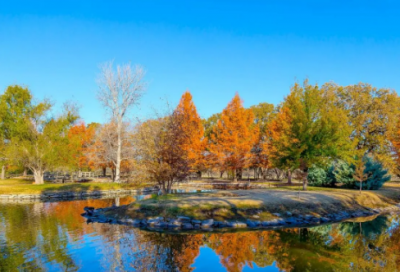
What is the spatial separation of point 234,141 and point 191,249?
28.0 meters

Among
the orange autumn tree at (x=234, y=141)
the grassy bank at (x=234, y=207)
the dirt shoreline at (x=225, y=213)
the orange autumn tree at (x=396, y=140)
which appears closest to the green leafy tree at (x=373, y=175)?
the grassy bank at (x=234, y=207)

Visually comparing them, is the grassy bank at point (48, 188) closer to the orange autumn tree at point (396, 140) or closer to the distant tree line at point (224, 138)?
the distant tree line at point (224, 138)

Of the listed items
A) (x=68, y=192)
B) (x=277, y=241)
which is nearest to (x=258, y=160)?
(x=68, y=192)

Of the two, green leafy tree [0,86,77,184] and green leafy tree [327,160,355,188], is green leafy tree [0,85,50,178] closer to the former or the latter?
green leafy tree [0,86,77,184]

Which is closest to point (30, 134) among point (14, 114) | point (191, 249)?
point (14, 114)

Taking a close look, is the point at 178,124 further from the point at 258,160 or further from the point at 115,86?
the point at 258,160

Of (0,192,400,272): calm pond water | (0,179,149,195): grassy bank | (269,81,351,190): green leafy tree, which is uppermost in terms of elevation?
(269,81,351,190): green leafy tree

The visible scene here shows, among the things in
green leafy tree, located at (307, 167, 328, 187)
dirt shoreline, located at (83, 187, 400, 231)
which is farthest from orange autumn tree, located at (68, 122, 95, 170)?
green leafy tree, located at (307, 167, 328, 187)

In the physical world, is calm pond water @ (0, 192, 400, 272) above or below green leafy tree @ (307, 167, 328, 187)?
below

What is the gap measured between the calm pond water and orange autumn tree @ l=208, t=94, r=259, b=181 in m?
23.0

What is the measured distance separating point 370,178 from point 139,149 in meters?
24.7

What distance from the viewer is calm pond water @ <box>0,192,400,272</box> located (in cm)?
970

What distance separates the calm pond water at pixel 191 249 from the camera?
382 inches

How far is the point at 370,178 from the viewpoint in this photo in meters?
29.5
